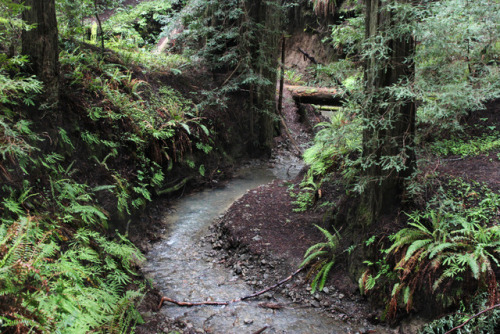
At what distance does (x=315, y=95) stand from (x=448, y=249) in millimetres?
9632

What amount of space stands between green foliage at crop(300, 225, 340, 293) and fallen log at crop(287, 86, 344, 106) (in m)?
7.39

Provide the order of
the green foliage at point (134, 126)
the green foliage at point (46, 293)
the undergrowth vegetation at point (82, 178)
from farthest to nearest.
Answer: the green foliage at point (134, 126)
the undergrowth vegetation at point (82, 178)
the green foliage at point (46, 293)

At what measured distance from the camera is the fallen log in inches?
486

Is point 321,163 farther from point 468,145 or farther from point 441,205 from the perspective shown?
point 441,205

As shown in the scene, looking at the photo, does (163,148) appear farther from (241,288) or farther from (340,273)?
(340,273)

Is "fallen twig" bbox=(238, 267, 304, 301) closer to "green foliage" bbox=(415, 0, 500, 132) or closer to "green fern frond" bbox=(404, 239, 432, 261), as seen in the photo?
"green fern frond" bbox=(404, 239, 432, 261)

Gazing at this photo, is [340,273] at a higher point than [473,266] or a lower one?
lower

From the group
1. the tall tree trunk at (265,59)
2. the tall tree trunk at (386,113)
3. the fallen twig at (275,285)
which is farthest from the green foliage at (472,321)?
the tall tree trunk at (265,59)

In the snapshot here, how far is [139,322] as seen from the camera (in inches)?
155

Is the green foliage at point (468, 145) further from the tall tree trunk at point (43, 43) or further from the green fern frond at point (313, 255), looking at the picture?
the tall tree trunk at point (43, 43)

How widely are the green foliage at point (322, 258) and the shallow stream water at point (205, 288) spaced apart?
51 centimetres

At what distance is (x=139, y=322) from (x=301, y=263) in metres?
2.85

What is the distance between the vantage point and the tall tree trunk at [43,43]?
17.8 ft

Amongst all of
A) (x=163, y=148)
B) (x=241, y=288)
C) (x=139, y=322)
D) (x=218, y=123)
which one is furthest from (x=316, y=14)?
(x=139, y=322)
